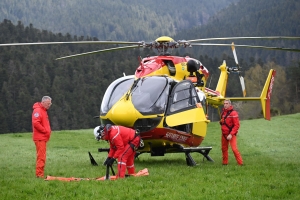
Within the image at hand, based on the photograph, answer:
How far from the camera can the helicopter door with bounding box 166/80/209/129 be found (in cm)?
1430

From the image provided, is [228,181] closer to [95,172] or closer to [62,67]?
[95,172]

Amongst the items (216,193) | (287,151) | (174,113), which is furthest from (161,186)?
(287,151)

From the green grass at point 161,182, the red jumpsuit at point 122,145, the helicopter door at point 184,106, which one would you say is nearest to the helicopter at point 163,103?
the helicopter door at point 184,106

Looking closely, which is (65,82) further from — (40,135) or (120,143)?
(120,143)

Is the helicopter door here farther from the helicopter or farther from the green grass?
the green grass

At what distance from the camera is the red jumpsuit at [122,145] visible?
11641 millimetres

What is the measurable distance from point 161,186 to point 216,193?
1274mm

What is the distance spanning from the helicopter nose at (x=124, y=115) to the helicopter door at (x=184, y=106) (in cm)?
99

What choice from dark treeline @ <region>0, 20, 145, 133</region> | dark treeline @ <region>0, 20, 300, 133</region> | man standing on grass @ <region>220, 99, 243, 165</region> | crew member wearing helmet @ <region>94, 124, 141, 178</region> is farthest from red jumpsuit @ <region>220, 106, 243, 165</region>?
dark treeline @ <region>0, 20, 145, 133</region>

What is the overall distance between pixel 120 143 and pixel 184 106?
343 centimetres

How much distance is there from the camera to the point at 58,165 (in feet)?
51.0

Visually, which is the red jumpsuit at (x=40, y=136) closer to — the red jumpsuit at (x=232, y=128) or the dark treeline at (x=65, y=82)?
the red jumpsuit at (x=232, y=128)

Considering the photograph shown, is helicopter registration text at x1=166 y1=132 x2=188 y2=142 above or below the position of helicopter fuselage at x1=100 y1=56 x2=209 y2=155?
below

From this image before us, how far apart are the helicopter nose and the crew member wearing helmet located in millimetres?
1748
